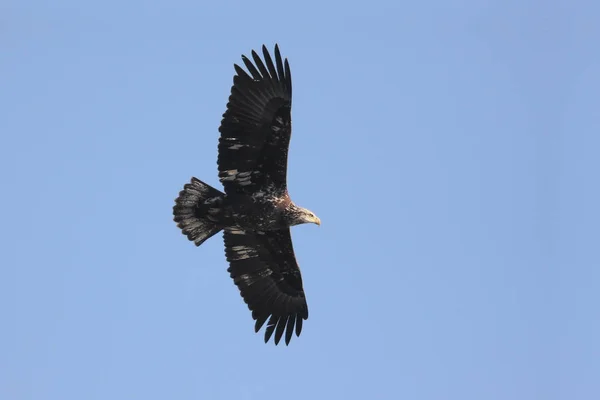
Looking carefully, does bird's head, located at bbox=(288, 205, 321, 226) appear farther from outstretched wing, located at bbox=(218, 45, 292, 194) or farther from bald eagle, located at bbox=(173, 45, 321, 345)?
outstretched wing, located at bbox=(218, 45, 292, 194)

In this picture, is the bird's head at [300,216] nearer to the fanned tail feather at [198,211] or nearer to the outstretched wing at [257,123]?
the outstretched wing at [257,123]

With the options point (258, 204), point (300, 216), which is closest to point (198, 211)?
point (258, 204)

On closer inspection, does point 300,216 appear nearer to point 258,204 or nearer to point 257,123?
point 258,204

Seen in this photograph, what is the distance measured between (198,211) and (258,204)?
117 centimetres

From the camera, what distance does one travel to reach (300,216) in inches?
746

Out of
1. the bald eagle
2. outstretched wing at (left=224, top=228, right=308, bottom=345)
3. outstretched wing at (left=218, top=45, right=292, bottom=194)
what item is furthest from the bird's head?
outstretched wing at (left=224, top=228, right=308, bottom=345)

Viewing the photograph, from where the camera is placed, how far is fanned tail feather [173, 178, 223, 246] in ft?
62.7

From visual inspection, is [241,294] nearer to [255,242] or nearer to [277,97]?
[255,242]

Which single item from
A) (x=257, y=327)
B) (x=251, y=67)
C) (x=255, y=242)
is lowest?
(x=257, y=327)

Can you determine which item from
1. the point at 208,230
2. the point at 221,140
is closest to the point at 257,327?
the point at 208,230

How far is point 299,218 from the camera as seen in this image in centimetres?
1895

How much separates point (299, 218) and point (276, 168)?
944mm

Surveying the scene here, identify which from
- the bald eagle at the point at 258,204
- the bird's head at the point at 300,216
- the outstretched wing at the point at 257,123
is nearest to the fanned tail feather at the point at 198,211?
the bald eagle at the point at 258,204

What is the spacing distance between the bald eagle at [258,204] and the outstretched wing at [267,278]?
0.06 feet
